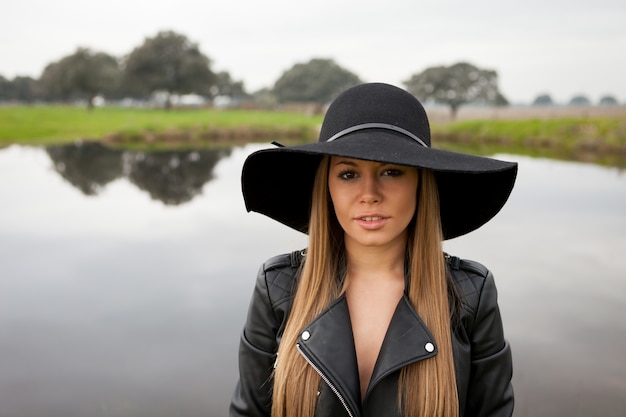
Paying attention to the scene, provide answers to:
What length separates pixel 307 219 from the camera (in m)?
2.34

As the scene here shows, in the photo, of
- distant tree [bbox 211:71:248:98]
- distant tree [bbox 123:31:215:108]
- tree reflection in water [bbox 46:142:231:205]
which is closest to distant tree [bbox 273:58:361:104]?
distant tree [bbox 211:71:248:98]

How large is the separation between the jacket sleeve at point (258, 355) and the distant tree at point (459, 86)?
59.1 metres

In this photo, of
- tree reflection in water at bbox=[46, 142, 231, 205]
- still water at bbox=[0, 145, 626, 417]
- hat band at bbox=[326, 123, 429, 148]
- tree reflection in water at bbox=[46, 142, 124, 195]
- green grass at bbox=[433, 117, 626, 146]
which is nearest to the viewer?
hat band at bbox=[326, 123, 429, 148]

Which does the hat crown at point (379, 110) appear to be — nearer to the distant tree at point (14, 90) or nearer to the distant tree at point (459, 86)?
the distant tree at point (459, 86)

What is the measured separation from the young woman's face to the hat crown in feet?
0.43

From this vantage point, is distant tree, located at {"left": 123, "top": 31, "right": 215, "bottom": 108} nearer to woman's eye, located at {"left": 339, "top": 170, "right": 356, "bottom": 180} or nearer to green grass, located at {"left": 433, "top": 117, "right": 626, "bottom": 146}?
green grass, located at {"left": 433, "top": 117, "right": 626, "bottom": 146}

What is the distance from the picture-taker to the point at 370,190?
71.6 inches

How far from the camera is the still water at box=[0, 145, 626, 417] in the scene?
508cm

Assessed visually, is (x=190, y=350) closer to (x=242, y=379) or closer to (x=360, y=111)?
(x=242, y=379)

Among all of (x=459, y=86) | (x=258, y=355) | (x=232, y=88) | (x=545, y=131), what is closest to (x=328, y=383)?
(x=258, y=355)

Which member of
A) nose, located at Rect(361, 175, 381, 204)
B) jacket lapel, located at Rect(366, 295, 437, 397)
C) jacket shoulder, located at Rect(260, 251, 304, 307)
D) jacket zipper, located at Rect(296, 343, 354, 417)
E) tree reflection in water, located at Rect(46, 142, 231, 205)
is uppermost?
nose, located at Rect(361, 175, 381, 204)

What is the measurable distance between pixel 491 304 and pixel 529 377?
155 inches

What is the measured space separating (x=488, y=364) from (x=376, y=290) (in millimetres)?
503

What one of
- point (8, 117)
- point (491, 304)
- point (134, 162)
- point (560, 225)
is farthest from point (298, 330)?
point (8, 117)
